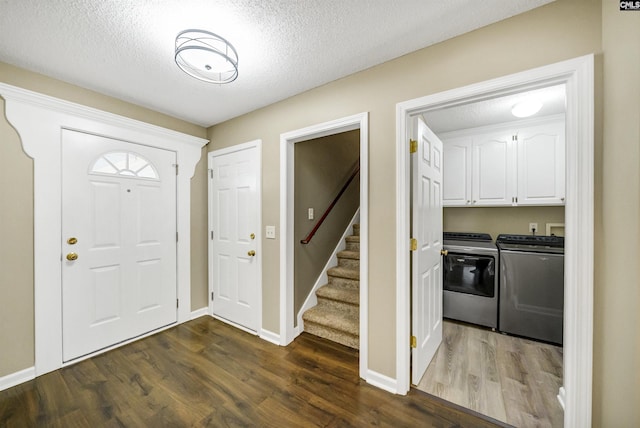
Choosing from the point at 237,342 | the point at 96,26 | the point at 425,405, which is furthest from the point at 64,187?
the point at 425,405

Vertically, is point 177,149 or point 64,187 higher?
point 177,149

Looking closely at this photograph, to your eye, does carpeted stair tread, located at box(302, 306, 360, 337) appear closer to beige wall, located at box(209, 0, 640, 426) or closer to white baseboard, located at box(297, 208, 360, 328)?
white baseboard, located at box(297, 208, 360, 328)

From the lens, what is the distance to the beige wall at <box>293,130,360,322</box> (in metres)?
2.56

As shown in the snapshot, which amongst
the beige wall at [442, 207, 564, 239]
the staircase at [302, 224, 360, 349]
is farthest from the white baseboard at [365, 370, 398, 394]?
the beige wall at [442, 207, 564, 239]

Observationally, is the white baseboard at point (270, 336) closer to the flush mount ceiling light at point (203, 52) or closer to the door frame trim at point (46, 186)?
the door frame trim at point (46, 186)

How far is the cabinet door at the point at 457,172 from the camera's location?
10.4 ft

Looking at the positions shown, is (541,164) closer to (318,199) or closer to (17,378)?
(318,199)

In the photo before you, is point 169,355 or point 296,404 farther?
point 169,355

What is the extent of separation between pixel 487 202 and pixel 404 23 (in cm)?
245

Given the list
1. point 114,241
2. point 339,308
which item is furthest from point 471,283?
point 114,241

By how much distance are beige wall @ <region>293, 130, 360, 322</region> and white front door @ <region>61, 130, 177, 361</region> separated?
1432 mm

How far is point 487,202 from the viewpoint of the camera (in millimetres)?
3064

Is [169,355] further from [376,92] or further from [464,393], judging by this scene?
[376,92]

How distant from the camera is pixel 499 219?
326 cm
